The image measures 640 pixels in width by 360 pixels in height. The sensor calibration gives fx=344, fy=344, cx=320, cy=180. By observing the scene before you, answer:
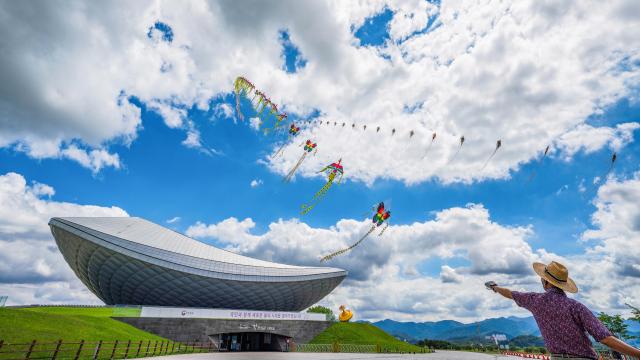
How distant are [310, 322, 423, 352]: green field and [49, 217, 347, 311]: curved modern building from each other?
11.5m

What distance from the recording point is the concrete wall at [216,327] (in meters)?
40.3

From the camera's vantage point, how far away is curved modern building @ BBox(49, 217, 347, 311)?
157 feet

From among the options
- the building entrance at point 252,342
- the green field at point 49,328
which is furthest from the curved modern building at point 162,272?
the green field at point 49,328

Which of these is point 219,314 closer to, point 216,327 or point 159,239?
point 216,327

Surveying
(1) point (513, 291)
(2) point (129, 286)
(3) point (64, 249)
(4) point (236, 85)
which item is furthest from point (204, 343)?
(1) point (513, 291)

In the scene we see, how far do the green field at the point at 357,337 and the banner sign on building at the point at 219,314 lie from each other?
2.75 metres

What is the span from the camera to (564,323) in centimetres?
465

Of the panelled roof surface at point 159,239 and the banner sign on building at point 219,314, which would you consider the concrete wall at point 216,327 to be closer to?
the banner sign on building at point 219,314

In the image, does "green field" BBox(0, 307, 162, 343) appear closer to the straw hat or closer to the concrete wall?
the concrete wall

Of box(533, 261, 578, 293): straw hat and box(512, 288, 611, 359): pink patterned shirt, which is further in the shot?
box(533, 261, 578, 293): straw hat

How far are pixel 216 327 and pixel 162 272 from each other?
12.8 m

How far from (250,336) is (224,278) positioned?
936cm

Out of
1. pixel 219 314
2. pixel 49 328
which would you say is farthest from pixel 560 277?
pixel 219 314

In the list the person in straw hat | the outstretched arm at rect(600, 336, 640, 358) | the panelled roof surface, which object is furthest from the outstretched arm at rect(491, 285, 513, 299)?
the panelled roof surface
